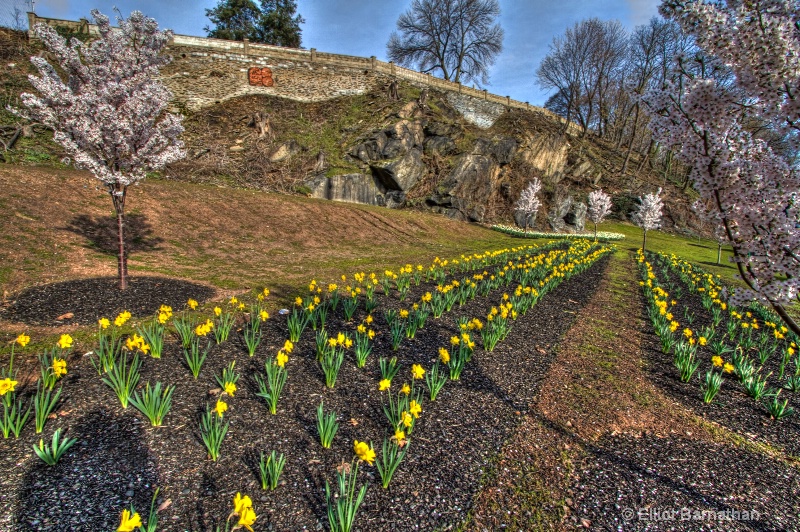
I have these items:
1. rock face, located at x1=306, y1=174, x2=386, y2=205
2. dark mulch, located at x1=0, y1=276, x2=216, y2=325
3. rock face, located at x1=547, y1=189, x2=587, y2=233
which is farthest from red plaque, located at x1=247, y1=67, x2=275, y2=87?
rock face, located at x1=547, y1=189, x2=587, y2=233

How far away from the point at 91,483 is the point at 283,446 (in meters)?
1.14

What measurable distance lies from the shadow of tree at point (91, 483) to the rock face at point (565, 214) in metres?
32.8

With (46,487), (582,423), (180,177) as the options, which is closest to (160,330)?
(46,487)

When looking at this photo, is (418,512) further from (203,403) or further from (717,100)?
(717,100)

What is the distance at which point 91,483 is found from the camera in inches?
91.4

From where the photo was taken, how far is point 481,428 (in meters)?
3.19

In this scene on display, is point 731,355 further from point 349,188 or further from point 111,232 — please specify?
point 349,188

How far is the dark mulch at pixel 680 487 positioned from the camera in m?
2.34

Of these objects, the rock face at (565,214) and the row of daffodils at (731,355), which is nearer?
the row of daffodils at (731,355)

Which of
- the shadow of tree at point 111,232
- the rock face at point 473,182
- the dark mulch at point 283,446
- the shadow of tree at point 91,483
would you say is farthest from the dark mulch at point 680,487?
the rock face at point 473,182

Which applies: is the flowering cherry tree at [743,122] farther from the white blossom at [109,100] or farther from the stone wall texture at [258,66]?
the stone wall texture at [258,66]

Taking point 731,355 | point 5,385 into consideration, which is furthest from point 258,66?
point 731,355

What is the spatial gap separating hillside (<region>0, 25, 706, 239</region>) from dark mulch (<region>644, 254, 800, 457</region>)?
1789cm

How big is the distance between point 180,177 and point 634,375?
1828 centimetres
